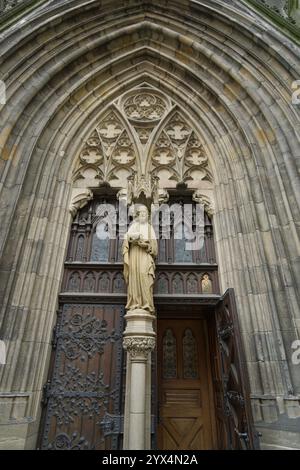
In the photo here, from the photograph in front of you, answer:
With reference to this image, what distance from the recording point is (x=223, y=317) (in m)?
4.07

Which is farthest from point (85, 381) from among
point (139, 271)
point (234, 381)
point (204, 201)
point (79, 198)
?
point (204, 201)

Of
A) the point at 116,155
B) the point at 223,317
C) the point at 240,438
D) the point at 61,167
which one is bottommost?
the point at 240,438

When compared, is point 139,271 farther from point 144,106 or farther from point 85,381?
point 144,106

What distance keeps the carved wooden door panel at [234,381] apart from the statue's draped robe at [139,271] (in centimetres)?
118

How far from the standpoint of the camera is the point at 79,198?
5141 millimetres

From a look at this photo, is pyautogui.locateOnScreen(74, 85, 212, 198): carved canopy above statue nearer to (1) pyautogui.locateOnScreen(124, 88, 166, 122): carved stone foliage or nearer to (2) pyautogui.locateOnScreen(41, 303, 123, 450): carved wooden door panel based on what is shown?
(1) pyautogui.locateOnScreen(124, 88, 166, 122): carved stone foliage

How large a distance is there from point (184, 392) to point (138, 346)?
235 cm

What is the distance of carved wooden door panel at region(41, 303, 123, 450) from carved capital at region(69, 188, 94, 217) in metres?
1.85

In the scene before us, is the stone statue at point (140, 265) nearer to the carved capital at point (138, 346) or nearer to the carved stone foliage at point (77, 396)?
the carved capital at point (138, 346)

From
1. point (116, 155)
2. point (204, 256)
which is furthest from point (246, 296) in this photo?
point (116, 155)

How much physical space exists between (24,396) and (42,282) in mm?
1583

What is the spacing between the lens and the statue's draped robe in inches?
142

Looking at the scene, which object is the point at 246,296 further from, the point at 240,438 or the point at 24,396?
the point at 24,396

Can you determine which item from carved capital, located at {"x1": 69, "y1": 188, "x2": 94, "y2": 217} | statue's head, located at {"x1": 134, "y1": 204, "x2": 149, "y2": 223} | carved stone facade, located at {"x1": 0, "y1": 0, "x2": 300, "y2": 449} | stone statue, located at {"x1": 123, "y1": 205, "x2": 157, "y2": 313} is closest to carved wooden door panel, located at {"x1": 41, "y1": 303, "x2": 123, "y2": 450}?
carved stone facade, located at {"x1": 0, "y1": 0, "x2": 300, "y2": 449}
